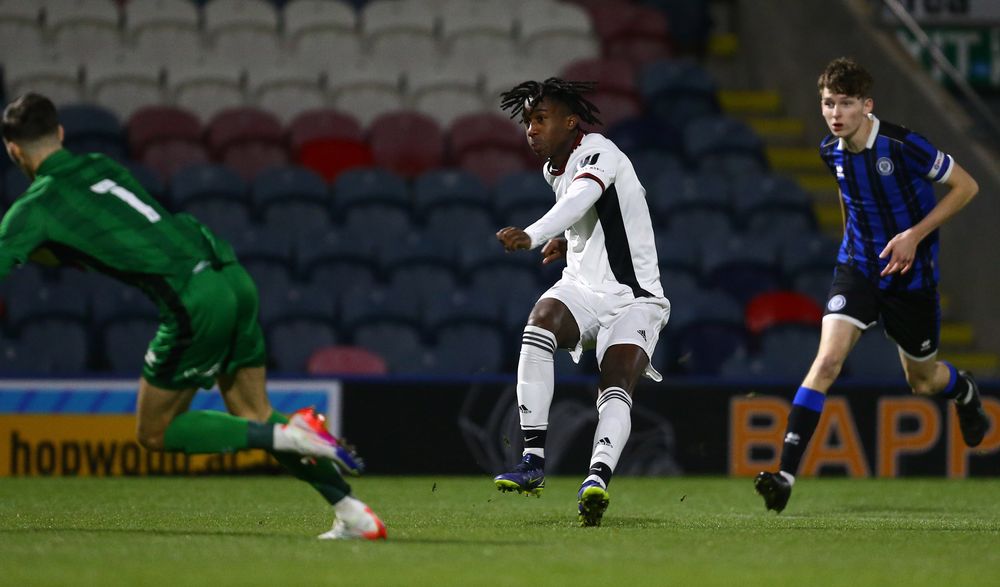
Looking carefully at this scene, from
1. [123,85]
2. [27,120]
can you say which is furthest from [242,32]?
[27,120]

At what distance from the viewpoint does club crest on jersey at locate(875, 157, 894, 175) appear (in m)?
6.34

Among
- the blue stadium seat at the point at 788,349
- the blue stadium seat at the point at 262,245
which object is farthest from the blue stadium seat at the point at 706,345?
the blue stadium seat at the point at 262,245

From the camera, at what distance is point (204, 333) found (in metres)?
4.96

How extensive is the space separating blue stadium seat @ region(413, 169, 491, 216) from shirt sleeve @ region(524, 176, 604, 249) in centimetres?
594

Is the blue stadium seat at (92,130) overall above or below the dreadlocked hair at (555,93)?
above

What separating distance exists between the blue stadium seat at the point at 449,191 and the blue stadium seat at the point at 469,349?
1625 mm

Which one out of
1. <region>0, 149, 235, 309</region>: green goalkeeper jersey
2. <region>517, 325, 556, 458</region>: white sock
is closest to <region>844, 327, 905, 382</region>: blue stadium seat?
<region>517, 325, 556, 458</region>: white sock

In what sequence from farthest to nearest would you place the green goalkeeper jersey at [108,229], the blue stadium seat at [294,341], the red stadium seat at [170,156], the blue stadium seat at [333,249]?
the red stadium seat at [170,156], the blue stadium seat at [333,249], the blue stadium seat at [294,341], the green goalkeeper jersey at [108,229]

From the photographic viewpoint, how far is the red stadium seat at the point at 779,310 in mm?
Result: 11180

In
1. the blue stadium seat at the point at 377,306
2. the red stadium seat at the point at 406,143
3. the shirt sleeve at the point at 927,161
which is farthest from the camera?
the red stadium seat at the point at 406,143

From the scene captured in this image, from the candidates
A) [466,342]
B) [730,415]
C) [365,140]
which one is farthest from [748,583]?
[365,140]

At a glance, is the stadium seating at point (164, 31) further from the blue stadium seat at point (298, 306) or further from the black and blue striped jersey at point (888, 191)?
the black and blue striped jersey at point (888, 191)

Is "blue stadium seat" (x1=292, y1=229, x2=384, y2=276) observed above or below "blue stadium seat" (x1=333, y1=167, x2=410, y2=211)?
below

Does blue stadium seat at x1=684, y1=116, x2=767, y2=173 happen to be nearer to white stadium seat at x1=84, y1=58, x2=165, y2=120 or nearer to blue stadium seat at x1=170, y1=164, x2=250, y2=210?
blue stadium seat at x1=170, y1=164, x2=250, y2=210
